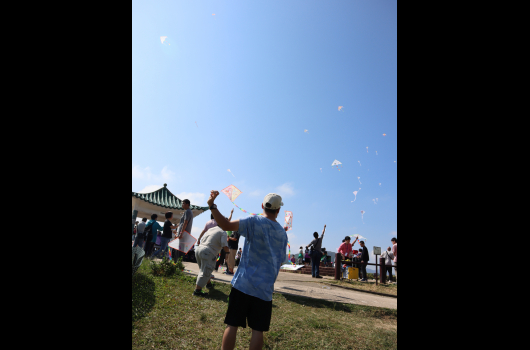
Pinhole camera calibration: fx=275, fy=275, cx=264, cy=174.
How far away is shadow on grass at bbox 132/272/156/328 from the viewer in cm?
412

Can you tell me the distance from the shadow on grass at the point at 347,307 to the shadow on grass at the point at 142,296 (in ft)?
9.42

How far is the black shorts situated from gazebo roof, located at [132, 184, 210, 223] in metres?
11.5

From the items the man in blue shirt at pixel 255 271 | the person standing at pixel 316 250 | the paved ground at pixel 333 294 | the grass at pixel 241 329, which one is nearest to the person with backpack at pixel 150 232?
the paved ground at pixel 333 294

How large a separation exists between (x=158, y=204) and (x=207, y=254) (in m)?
10.6

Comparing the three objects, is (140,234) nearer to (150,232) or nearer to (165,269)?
(150,232)

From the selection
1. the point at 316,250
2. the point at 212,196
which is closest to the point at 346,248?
the point at 316,250

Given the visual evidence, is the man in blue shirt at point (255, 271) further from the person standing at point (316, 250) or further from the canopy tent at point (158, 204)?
the canopy tent at point (158, 204)

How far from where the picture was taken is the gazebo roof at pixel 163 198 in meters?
14.7

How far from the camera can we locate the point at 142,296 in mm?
4781
